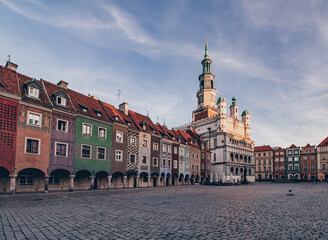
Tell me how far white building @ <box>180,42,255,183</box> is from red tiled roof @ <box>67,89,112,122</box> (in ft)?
138

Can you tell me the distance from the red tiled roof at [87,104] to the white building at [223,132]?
138ft

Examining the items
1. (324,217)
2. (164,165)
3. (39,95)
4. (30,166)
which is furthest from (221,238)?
(164,165)

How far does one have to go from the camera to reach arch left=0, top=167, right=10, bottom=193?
75.5 feet

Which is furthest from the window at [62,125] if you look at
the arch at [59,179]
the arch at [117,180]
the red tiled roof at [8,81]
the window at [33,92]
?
the arch at [117,180]

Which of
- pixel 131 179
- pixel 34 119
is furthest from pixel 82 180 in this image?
pixel 34 119

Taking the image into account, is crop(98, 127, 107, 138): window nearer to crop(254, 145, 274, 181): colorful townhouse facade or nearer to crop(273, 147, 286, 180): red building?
crop(254, 145, 274, 181): colorful townhouse facade

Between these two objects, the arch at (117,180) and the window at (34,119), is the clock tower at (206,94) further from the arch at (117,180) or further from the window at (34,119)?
the window at (34,119)

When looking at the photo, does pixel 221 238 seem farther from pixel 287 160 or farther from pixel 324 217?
pixel 287 160

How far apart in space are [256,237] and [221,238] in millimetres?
1314

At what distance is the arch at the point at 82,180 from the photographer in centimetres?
2992

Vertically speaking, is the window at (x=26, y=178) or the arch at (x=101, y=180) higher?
the window at (x=26, y=178)

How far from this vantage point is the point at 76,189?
29406 mm

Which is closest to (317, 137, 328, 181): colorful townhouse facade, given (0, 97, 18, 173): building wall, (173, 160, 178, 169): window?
(173, 160, 178, 169): window

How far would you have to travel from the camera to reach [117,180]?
3553 centimetres
